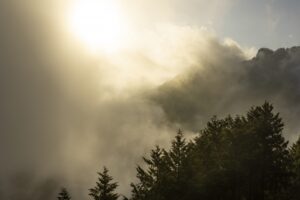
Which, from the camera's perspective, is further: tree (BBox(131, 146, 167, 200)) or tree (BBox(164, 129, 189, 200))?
tree (BBox(131, 146, 167, 200))

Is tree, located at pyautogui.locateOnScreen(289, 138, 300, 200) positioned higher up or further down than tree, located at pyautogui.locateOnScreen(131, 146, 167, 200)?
further down

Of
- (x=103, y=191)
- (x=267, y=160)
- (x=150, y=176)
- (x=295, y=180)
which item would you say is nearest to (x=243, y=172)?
(x=267, y=160)

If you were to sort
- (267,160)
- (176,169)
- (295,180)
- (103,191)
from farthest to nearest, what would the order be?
(103,191)
(176,169)
(295,180)
(267,160)

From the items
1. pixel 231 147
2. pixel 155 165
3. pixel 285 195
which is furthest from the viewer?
pixel 155 165

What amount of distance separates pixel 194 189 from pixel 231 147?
538cm

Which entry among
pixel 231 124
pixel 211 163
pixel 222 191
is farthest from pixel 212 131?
pixel 222 191

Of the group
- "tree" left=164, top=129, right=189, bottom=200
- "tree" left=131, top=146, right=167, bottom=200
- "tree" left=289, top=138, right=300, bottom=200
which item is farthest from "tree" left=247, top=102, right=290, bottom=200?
"tree" left=131, top=146, right=167, bottom=200

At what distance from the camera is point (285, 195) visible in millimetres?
42688

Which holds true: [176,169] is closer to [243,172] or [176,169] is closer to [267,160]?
[243,172]

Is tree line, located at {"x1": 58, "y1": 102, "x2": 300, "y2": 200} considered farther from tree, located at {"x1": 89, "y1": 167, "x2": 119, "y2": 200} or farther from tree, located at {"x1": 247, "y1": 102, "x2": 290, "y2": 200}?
tree, located at {"x1": 89, "y1": 167, "x2": 119, "y2": 200}

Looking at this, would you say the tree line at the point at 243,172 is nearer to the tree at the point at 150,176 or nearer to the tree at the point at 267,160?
the tree at the point at 267,160

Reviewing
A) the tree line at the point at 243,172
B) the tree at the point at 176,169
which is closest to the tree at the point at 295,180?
the tree line at the point at 243,172

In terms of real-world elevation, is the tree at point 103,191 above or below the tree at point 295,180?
above

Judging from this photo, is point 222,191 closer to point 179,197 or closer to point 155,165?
point 179,197
